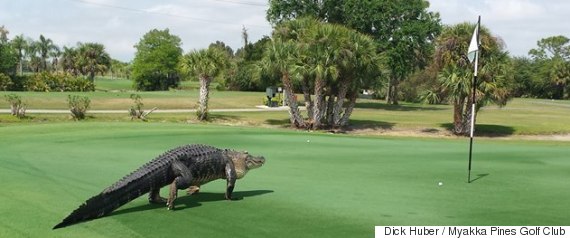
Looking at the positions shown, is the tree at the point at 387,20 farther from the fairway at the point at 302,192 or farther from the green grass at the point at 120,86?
the fairway at the point at 302,192

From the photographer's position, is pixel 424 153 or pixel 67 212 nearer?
pixel 67 212

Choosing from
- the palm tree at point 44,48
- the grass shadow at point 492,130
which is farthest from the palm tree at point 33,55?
the grass shadow at point 492,130

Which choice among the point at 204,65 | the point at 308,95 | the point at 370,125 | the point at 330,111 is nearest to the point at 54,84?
the point at 204,65

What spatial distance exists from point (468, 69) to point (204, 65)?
62.9 feet

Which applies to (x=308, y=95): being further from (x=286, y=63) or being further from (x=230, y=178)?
(x=230, y=178)

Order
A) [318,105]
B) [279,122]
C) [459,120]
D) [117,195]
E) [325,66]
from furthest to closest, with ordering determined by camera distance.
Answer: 1. [279,122]
2. [318,105]
3. [459,120]
4. [325,66]
5. [117,195]

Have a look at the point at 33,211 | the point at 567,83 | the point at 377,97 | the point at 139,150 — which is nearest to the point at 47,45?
the point at 377,97

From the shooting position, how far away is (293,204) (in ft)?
33.2

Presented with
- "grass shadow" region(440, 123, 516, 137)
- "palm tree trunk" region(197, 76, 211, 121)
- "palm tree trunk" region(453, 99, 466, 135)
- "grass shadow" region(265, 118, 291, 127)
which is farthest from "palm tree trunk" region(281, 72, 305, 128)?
"grass shadow" region(440, 123, 516, 137)

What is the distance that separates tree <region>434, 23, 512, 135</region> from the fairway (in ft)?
55.3

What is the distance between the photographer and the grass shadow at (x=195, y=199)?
939cm

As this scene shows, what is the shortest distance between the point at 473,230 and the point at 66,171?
10160 mm

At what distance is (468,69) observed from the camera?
38.7 meters

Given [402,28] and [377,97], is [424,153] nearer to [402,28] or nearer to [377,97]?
[402,28]
